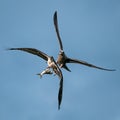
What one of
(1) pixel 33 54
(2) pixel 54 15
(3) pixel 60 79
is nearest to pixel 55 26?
(2) pixel 54 15

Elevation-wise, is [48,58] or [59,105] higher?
[48,58]

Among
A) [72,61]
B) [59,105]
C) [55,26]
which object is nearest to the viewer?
[59,105]

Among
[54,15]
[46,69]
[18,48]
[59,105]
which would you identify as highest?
[54,15]

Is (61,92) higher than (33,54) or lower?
lower

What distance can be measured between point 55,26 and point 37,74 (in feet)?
9.99

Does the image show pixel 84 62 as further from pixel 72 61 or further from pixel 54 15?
pixel 54 15

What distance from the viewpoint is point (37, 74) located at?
2102 centimetres

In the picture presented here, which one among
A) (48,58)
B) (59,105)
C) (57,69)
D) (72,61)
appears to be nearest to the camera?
(59,105)

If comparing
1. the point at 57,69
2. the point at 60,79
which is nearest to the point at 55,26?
the point at 57,69

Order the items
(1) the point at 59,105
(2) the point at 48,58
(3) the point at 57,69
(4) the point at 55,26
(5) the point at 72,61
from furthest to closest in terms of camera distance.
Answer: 1. (5) the point at 72,61
2. (4) the point at 55,26
3. (2) the point at 48,58
4. (3) the point at 57,69
5. (1) the point at 59,105

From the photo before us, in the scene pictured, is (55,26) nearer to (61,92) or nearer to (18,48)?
(18,48)

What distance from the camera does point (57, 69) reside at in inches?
744

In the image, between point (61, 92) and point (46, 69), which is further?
point (46, 69)

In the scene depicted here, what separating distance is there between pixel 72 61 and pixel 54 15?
10.4ft
